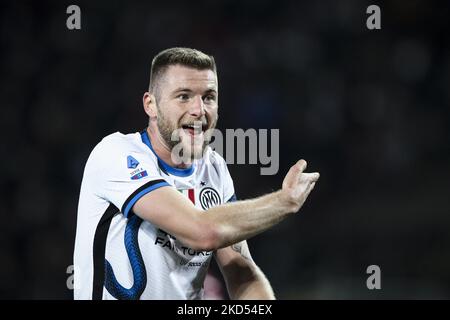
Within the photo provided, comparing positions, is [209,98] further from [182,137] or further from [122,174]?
[122,174]

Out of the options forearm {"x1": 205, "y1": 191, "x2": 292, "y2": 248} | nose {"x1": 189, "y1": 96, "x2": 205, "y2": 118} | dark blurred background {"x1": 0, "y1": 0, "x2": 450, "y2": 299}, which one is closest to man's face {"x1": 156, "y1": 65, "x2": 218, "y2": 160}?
nose {"x1": 189, "y1": 96, "x2": 205, "y2": 118}

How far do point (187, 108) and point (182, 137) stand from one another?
177 millimetres

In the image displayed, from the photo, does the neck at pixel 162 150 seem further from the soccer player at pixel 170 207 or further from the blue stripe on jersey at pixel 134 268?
the blue stripe on jersey at pixel 134 268

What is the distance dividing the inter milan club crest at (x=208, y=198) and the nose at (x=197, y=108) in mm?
476

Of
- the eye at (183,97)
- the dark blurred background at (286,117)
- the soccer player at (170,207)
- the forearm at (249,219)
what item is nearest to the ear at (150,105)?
the soccer player at (170,207)

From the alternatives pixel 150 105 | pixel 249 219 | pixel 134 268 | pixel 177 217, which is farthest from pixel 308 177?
pixel 150 105

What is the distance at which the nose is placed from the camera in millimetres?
4039

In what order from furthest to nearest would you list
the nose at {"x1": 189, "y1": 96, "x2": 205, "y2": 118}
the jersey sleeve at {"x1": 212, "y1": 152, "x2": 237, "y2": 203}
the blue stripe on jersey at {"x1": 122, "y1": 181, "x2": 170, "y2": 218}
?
the jersey sleeve at {"x1": 212, "y1": 152, "x2": 237, "y2": 203} → the nose at {"x1": 189, "y1": 96, "x2": 205, "y2": 118} → the blue stripe on jersey at {"x1": 122, "y1": 181, "x2": 170, "y2": 218}

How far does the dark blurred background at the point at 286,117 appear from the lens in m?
8.55

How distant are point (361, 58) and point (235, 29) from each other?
1992mm

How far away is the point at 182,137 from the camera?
160 inches

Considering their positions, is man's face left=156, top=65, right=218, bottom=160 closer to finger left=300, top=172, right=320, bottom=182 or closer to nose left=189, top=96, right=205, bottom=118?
nose left=189, top=96, right=205, bottom=118

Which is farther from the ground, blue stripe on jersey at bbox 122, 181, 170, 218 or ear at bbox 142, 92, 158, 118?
ear at bbox 142, 92, 158, 118

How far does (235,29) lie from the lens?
34.7 ft
